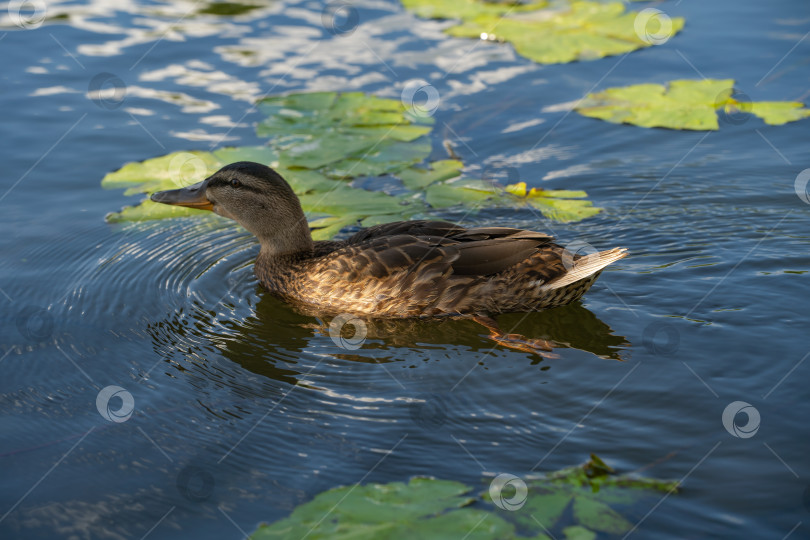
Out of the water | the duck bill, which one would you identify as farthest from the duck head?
the water

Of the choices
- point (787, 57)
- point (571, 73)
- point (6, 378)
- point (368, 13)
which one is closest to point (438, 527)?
point (6, 378)

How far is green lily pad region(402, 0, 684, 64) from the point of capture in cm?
1088

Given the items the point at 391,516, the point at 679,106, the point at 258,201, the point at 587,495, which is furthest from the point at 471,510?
the point at 679,106

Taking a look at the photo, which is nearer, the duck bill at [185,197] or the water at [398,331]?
the water at [398,331]

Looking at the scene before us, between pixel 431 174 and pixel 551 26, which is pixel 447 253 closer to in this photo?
pixel 431 174

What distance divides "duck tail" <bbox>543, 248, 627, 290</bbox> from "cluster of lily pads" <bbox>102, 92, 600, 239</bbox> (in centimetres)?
147

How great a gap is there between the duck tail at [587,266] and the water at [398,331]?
0.39 m

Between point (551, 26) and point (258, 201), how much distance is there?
598 centimetres

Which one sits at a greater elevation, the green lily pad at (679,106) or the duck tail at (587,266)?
the green lily pad at (679,106)

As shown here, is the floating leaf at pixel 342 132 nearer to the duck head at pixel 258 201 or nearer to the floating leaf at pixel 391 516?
the duck head at pixel 258 201

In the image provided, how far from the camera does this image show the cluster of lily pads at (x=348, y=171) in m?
8.00

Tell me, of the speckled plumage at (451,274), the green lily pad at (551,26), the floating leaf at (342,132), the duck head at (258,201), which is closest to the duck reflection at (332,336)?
the speckled plumage at (451,274)

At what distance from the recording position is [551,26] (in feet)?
37.5

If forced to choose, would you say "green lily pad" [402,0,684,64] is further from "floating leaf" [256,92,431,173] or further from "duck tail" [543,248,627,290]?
"duck tail" [543,248,627,290]
